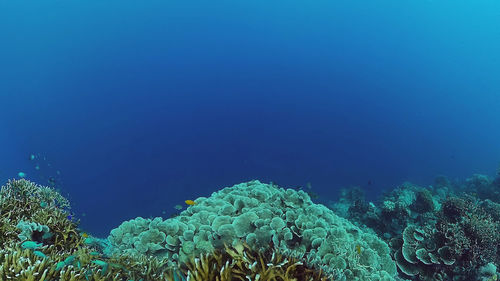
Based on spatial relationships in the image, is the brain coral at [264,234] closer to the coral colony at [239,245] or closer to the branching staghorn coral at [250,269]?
the coral colony at [239,245]

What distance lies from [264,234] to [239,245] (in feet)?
3.19

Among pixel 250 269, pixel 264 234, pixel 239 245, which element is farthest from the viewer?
pixel 264 234

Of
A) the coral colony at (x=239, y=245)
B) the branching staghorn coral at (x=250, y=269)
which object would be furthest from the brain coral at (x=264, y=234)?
the branching staghorn coral at (x=250, y=269)

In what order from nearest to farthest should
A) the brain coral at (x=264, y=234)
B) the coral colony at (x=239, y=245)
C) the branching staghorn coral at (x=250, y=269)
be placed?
the branching staghorn coral at (x=250, y=269)
the coral colony at (x=239, y=245)
the brain coral at (x=264, y=234)

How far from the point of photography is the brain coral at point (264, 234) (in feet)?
16.8

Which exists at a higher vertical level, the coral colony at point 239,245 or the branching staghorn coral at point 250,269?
the coral colony at point 239,245

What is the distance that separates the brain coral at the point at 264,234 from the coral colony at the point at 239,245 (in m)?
0.02

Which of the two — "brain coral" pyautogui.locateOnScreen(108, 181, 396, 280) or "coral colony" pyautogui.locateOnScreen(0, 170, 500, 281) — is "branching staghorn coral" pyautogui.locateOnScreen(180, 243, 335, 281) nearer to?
"coral colony" pyautogui.locateOnScreen(0, 170, 500, 281)

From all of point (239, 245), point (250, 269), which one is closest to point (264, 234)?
point (239, 245)

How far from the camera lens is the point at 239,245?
4379mm

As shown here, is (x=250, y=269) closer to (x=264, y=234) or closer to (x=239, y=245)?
(x=239, y=245)

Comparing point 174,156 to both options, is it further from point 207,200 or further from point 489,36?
point 489,36

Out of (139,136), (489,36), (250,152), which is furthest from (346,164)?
(489,36)

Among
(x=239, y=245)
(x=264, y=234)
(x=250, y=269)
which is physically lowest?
(x=250, y=269)
